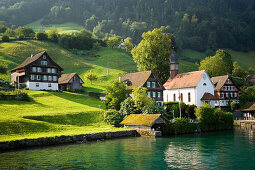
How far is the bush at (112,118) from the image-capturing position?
192ft

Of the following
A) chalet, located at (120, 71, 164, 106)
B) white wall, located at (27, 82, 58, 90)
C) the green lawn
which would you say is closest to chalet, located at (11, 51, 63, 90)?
white wall, located at (27, 82, 58, 90)

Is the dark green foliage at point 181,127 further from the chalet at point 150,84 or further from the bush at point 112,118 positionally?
the chalet at point 150,84

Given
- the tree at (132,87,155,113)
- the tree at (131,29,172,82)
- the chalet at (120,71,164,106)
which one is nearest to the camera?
the tree at (132,87,155,113)

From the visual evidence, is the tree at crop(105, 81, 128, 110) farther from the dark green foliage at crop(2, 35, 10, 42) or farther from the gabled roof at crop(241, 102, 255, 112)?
the dark green foliage at crop(2, 35, 10, 42)

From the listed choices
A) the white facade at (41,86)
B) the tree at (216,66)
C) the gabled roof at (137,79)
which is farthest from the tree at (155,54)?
the white facade at (41,86)

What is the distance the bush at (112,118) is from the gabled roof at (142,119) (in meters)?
1.61

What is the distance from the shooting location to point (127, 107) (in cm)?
6228

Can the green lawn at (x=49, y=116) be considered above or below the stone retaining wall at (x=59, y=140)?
above

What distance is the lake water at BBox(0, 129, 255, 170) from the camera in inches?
1138

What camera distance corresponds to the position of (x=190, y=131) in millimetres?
57719

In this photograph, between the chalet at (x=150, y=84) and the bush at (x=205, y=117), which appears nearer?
the bush at (x=205, y=117)

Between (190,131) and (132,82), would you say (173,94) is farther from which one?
(190,131)

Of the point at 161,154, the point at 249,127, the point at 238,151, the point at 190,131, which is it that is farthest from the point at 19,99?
the point at 249,127

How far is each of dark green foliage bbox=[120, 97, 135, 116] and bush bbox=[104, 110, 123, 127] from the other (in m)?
2.33
